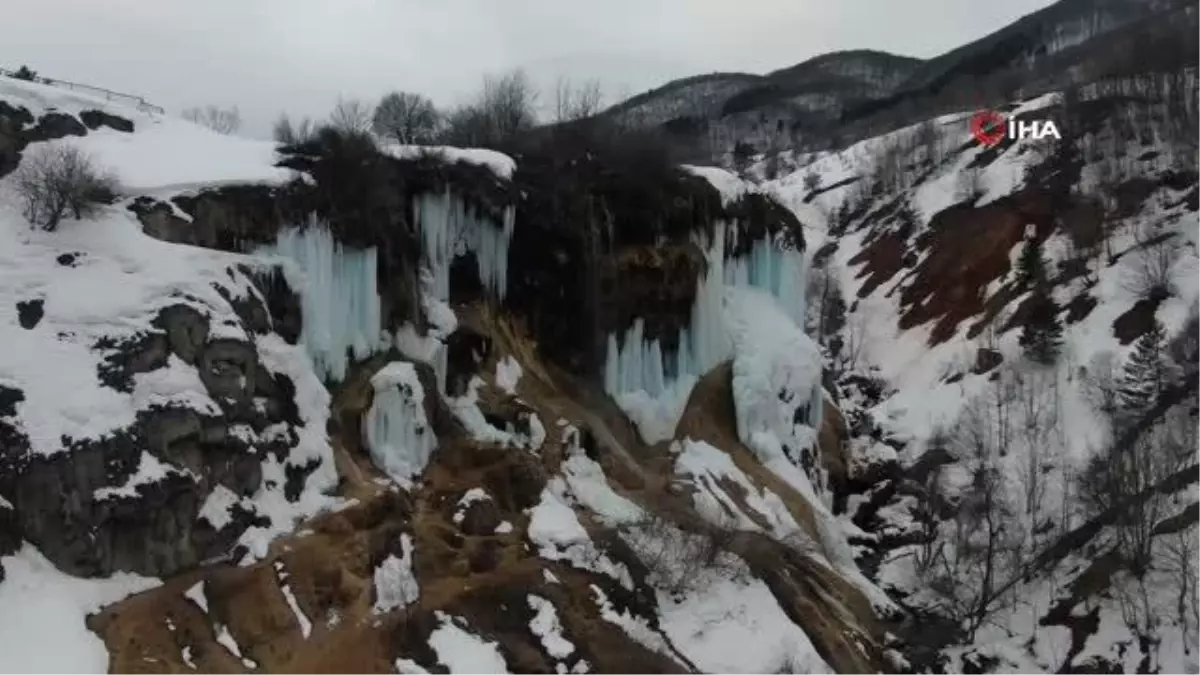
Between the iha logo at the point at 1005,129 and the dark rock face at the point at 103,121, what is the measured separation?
2228 inches

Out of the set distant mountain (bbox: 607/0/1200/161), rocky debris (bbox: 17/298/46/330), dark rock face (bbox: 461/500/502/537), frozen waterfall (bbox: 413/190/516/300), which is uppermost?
distant mountain (bbox: 607/0/1200/161)

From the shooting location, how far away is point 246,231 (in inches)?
1003

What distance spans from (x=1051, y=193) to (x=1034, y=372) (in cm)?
1821

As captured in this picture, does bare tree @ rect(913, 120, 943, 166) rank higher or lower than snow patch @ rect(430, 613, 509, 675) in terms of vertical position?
higher

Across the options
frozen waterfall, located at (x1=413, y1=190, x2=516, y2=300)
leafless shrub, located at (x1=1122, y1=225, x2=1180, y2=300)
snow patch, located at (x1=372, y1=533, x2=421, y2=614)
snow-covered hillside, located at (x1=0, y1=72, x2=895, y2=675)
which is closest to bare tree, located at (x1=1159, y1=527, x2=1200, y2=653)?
snow-covered hillside, located at (x1=0, y1=72, x2=895, y2=675)

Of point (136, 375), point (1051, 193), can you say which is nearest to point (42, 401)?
point (136, 375)

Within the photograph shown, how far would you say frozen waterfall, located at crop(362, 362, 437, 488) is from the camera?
25562 millimetres

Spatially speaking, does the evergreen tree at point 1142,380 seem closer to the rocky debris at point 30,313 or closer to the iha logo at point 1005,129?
the iha logo at point 1005,129

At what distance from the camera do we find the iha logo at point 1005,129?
70.1 metres

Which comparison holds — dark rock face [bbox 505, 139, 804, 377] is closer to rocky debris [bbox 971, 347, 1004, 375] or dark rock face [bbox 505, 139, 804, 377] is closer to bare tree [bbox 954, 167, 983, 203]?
rocky debris [bbox 971, 347, 1004, 375]

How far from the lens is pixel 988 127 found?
256 ft

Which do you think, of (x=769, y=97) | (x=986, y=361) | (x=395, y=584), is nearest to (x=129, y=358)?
(x=395, y=584)

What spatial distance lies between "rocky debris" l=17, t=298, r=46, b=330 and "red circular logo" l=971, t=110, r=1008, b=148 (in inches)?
2610

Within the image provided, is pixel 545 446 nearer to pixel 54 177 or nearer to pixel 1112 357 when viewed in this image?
pixel 54 177
